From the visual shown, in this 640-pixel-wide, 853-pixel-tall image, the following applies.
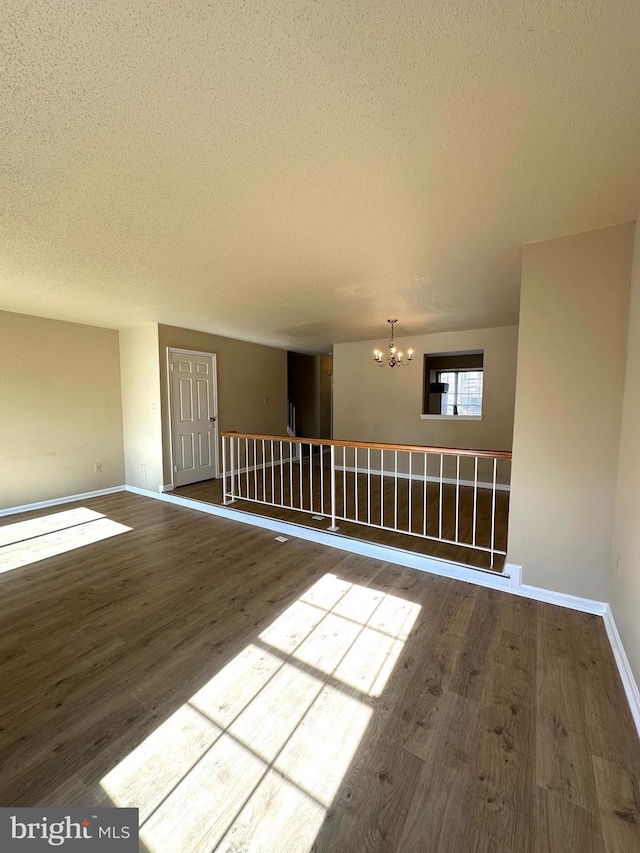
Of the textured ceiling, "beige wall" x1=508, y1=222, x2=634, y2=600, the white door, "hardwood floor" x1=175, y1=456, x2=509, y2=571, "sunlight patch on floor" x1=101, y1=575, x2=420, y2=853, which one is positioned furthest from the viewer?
the white door

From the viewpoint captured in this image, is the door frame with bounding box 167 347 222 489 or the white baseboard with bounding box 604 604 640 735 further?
the door frame with bounding box 167 347 222 489

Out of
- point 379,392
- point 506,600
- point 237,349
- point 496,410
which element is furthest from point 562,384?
point 237,349

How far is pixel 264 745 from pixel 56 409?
5.01m

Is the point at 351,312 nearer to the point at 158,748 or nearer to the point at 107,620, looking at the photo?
the point at 107,620

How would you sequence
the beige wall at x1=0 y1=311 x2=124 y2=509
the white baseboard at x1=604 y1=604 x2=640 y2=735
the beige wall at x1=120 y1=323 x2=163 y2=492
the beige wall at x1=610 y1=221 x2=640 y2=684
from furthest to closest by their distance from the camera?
1. the beige wall at x1=120 y1=323 x2=163 y2=492
2. the beige wall at x1=0 y1=311 x2=124 y2=509
3. the beige wall at x1=610 y1=221 x2=640 y2=684
4. the white baseboard at x1=604 y1=604 x2=640 y2=735

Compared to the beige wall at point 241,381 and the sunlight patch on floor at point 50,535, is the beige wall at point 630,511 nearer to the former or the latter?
the sunlight patch on floor at point 50,535

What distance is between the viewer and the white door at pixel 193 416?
17.2 feet

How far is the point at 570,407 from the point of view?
91.4 inches

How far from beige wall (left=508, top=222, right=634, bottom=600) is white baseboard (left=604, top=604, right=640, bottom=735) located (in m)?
0.21

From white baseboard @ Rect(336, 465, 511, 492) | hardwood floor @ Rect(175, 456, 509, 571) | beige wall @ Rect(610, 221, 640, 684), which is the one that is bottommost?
hardwood floor @ Rect(175, 456, 509, 571)

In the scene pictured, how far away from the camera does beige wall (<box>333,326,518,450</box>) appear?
5332mm

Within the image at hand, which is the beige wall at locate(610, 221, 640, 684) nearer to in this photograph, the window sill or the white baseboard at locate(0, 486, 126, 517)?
the window sill

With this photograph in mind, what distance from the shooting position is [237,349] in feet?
20.6

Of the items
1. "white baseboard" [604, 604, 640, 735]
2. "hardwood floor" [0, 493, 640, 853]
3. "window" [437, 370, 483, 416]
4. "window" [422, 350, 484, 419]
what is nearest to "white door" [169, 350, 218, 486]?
"hardwood floor" [0, 493, 640, 853]
